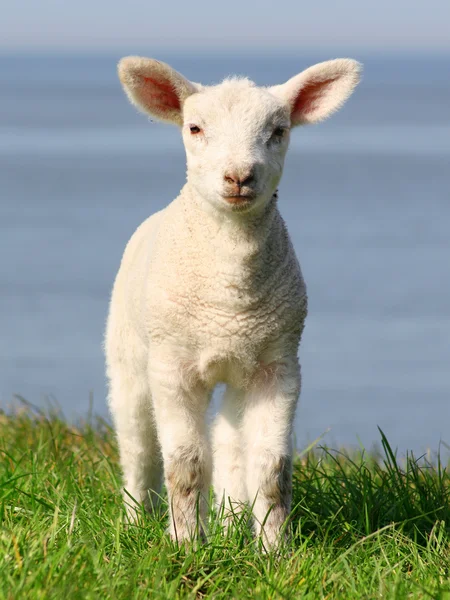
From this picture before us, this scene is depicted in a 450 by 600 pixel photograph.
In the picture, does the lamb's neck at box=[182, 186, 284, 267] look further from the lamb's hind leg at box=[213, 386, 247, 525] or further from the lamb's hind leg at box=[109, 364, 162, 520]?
the lamb's hind leg at box=[109, 364, 162, 520]

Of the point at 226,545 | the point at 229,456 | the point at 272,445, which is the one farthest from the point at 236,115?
the point at 226,545

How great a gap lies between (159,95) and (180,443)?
1480 millimetres

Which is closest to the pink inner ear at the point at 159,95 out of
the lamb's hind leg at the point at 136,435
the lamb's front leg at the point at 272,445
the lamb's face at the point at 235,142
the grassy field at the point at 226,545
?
the lamb's face at the point at 235,142

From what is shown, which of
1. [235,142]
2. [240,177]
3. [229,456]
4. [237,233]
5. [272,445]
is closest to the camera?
[240,177]

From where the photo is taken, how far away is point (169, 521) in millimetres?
4898

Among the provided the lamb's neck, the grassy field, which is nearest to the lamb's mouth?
the lamb's neck

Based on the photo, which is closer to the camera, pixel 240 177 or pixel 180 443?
pixel 240 177

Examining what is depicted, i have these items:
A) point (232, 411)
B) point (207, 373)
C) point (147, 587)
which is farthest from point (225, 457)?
point (147, 587)

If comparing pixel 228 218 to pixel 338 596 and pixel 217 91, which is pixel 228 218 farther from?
pixel 338 596

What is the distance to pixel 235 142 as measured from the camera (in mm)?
4543

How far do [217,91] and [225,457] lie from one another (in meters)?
1.63

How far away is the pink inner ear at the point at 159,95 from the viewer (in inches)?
195

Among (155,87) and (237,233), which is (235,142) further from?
(155,87)

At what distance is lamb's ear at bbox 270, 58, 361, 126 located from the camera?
4977mm
